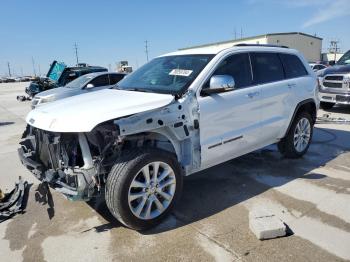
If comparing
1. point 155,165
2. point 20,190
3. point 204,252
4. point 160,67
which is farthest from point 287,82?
point 20,190

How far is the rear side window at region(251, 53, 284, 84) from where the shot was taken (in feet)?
16.2

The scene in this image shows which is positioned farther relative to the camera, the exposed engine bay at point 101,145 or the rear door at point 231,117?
the rear door at point 231,117

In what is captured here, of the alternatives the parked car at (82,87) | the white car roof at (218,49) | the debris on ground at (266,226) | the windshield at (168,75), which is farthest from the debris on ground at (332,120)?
the parked car at (82,87)

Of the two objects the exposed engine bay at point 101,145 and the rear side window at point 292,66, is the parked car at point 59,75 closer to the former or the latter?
the rear side window at point 292,66

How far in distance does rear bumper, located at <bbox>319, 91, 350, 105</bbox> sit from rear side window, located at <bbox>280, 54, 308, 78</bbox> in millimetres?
4562

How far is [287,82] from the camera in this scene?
541 centimetres

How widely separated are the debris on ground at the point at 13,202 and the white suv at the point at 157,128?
666mm

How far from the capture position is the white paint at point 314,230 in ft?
10.8

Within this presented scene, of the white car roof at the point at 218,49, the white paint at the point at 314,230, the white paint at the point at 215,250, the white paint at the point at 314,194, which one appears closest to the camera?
the white paint at the point at 215,250

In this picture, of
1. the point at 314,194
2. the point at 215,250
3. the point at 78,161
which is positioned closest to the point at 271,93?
the point at 314,194

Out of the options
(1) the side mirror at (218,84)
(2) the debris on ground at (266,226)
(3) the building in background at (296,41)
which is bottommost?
(2) the debris on ground at (266,226)

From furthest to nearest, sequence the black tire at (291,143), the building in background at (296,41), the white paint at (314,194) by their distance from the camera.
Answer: the building in background at (296,41) → the black tire at (291,143) → the white paint at (314,194)

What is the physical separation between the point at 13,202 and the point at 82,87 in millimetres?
8173

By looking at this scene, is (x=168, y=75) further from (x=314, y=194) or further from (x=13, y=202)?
(x=13, y=202)
